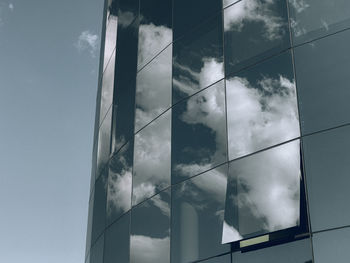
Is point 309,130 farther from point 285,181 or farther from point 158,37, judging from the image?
point 158,37

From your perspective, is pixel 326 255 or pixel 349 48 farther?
pixel 349 48

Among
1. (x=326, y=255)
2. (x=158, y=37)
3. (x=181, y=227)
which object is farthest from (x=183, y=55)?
(x=326, y=255)

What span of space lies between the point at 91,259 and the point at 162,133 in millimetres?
8477

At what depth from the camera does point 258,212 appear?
16.1m

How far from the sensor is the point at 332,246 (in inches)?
563

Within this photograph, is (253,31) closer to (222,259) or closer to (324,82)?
(324,82)

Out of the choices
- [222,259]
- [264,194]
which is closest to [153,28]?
[264,194]

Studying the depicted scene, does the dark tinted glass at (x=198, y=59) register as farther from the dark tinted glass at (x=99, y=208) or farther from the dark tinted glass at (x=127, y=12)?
the dark tinted glass at (x=99, y=208)

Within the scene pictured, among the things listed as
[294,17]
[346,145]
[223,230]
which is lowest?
[223,230]

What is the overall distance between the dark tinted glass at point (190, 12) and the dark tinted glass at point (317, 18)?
395cm

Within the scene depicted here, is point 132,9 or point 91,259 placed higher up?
point 132,9

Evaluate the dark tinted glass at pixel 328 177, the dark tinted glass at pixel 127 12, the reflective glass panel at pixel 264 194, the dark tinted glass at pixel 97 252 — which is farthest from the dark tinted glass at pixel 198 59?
the dark tinted glass at pixel 97 252

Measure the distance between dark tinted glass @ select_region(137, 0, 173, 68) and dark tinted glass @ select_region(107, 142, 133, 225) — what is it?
411 centimetres

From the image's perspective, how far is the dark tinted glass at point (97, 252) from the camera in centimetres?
2467
